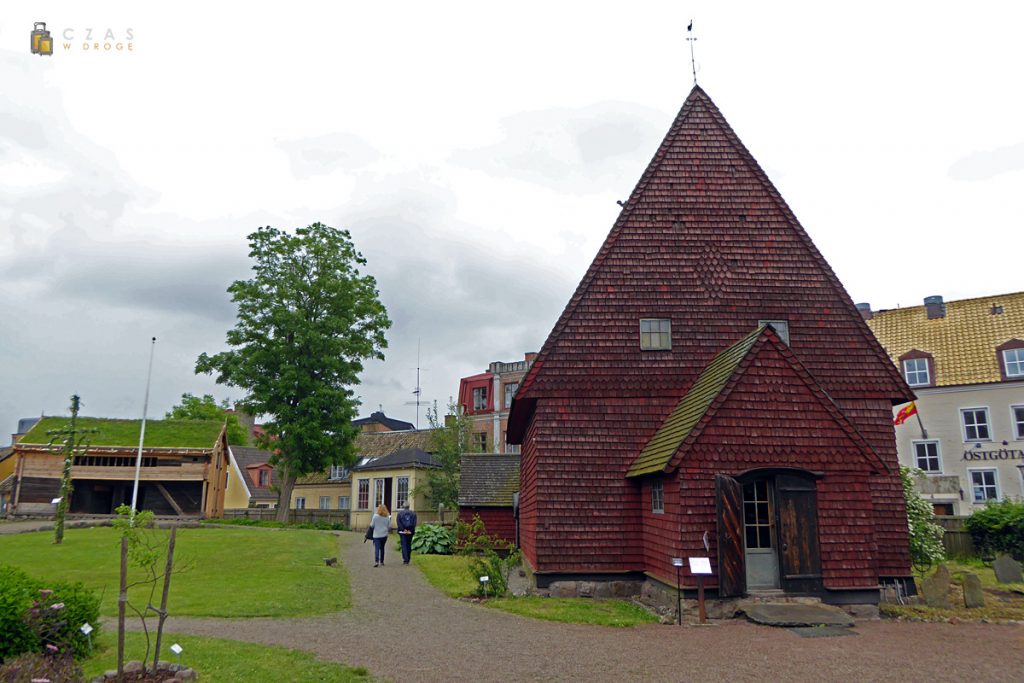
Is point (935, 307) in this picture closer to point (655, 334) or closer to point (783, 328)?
point (783, 328)

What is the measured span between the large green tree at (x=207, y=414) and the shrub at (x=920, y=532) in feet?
187

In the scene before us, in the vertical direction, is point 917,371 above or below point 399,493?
above

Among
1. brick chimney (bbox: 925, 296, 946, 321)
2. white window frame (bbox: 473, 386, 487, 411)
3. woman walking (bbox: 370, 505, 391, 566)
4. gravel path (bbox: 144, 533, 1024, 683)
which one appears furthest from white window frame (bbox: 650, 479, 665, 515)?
white window frame (bbox: 473, 386, 487, 411)

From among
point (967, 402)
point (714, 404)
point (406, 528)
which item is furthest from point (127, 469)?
point (967, 402)

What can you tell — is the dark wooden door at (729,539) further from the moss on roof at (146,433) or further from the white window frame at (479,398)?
the white window frame at (479,398)

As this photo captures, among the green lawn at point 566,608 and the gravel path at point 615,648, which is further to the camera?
the green lawn at point 566,608

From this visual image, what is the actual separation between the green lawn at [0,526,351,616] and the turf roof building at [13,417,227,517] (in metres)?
8.48

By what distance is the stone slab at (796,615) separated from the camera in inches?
448

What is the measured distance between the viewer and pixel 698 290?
16.3 meters

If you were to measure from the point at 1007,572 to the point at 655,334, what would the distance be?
10430 mm

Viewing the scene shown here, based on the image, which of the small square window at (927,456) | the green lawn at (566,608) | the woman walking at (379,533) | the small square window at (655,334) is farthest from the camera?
the small square window at (927,456)

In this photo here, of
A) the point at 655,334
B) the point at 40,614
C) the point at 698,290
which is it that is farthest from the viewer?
the point at 698,290

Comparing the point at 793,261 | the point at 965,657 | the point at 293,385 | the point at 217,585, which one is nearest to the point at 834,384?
the point at 793,261

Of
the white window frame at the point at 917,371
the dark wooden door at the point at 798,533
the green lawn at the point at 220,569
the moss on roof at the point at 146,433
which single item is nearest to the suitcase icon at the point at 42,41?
the green lawn at the point at 220,569
